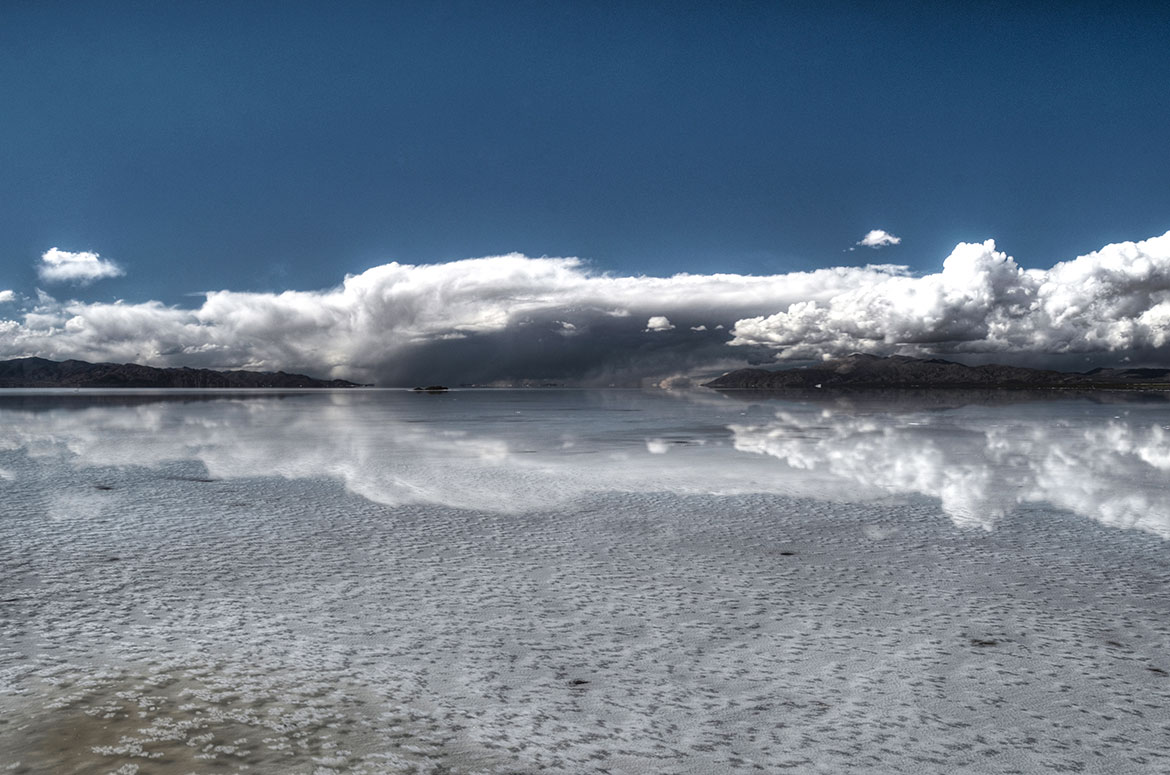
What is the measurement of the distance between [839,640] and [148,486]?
19.3 m

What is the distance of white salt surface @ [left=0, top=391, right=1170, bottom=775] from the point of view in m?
6.27

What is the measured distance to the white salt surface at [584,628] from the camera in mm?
6266

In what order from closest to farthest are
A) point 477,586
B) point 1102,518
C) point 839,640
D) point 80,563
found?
point 839,640 < point 477,586 < point 80,563 < point 1102,518

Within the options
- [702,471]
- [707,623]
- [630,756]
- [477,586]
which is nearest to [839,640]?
[707,623]

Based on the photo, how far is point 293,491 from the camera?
1967 centimetres

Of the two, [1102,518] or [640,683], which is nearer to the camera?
[640,683]

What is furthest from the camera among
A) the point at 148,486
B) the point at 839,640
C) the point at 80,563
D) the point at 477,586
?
the point at 148,486

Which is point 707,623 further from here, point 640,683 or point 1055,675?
point 1055,675

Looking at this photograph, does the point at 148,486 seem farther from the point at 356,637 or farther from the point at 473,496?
the point at 356,637

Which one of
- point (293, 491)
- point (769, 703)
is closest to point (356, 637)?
point (769, 703)

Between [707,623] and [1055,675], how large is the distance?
3.76 m

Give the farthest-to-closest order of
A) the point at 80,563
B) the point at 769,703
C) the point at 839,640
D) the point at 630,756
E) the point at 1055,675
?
the point at 80,563
the point at 839,640
the point at 1055,675
the point at 769,703
the point at 630,756

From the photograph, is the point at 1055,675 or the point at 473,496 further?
the point at 473,496

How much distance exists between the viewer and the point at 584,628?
901cm
